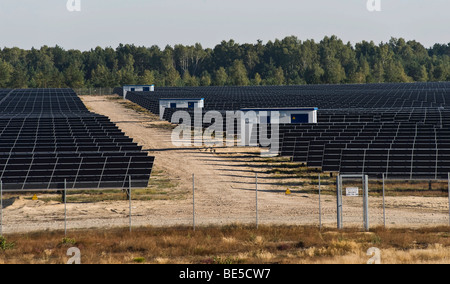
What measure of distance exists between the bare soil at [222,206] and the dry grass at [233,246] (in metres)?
1.80

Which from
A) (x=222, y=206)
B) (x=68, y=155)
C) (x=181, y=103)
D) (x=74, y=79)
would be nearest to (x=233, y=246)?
(x=222, y=206)

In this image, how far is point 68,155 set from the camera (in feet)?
135

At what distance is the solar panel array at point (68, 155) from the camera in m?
34.8

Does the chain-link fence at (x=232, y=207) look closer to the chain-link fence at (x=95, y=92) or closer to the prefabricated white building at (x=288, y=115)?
the prefabricated white building at (x=288, y=115)

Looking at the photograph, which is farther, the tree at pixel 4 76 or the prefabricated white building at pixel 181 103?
the tree at pixel 4 76

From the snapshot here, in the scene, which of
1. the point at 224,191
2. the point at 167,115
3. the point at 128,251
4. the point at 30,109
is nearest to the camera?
the point at 128,251

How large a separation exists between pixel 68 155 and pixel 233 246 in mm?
18821

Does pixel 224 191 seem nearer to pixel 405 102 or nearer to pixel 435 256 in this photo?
pixel 435 256

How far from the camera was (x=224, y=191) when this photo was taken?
1516 inches

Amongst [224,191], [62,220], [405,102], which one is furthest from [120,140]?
[405,102]

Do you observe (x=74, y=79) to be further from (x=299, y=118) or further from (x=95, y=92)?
(x=299, y=118)

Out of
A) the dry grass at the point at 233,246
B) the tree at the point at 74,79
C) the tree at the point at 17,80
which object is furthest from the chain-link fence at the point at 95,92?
the dry grass at the point at 233,246

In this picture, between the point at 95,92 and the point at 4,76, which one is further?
the point at 4,76

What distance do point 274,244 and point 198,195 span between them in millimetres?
12161
